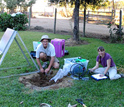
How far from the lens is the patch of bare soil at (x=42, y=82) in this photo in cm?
396

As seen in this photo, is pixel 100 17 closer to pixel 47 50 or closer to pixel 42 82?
pixel 47 50

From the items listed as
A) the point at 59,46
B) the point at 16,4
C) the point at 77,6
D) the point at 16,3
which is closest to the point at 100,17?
the point at 77,6

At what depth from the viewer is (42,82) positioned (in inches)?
168

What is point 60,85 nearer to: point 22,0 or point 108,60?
point 108,60

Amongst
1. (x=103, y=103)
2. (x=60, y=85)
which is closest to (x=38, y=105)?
(x=60, y=85)

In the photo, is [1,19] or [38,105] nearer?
[38,105]

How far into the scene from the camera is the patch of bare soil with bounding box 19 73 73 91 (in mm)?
3959

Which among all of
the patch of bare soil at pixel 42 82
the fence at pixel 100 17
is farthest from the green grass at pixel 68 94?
the fence at pixel 100 17

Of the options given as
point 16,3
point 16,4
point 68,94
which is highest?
point 16,3

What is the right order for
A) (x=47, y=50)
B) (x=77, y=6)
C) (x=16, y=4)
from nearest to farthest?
(x=47, y=50)
(x=77, y=6)
(x=16, y=4)

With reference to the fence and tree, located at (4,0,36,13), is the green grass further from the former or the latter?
tree, located at (4,0,36,13)

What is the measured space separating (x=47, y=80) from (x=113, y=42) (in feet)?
19.8

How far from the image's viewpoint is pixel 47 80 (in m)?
4.40

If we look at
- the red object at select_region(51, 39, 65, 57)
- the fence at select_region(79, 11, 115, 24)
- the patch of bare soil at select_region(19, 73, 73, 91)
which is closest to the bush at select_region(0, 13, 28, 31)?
the red object at select_region(51, 39, 65, 57)
